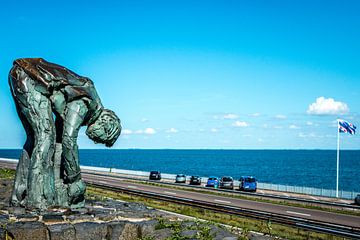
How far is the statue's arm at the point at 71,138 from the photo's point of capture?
47.6 feet

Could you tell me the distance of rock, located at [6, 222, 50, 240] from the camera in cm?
1053

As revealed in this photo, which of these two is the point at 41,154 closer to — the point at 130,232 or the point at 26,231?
the point at 26,231

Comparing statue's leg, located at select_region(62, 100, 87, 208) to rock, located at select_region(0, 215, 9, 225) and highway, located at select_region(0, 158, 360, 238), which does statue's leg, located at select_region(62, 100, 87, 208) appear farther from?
highway, located at select_region(0, 158, 360, 238)

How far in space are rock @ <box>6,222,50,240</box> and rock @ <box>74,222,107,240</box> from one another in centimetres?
83

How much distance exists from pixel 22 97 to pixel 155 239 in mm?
6630

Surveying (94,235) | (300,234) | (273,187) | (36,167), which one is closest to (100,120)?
(36,167)

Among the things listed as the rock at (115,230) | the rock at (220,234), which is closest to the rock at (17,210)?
the rock at (115,230)

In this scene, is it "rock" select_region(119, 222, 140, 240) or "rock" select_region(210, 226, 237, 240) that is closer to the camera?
"rock" select_region(210, 226, 237, 240)

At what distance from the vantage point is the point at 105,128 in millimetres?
15922

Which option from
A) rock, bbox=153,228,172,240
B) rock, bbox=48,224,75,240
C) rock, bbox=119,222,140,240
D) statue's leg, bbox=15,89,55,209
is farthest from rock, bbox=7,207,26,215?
rock, bbox=153,228,172,240

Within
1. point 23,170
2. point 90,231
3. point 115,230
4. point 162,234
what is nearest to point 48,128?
point 23,170

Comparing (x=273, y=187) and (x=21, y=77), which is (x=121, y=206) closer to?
(x=21, y=77)

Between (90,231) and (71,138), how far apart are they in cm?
404

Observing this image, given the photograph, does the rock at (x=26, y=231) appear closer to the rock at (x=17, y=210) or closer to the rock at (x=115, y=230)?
the rock at (x=115, y=230)
